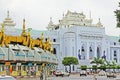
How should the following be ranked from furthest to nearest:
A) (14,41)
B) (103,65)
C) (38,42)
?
(103,65) → (38,42) → (14,41)

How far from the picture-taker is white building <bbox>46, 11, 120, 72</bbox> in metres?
118

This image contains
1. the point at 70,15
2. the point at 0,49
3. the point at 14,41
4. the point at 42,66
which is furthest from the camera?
the point at 70,15

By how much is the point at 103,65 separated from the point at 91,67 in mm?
A: 3267

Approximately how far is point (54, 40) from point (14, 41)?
231 ft

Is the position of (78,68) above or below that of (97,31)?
below

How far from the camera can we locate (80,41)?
11894 cm

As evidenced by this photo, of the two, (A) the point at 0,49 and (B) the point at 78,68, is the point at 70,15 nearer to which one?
(B) the point at 78,68

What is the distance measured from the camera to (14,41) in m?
52.3

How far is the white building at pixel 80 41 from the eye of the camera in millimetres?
117500

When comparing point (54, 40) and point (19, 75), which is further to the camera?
point (54, 40)

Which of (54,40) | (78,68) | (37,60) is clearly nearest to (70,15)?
(54,40)

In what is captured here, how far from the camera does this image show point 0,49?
44.3 metres


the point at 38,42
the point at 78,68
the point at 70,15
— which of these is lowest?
the point at 78,68

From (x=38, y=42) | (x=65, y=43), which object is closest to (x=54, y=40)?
(x=65, y=43)
